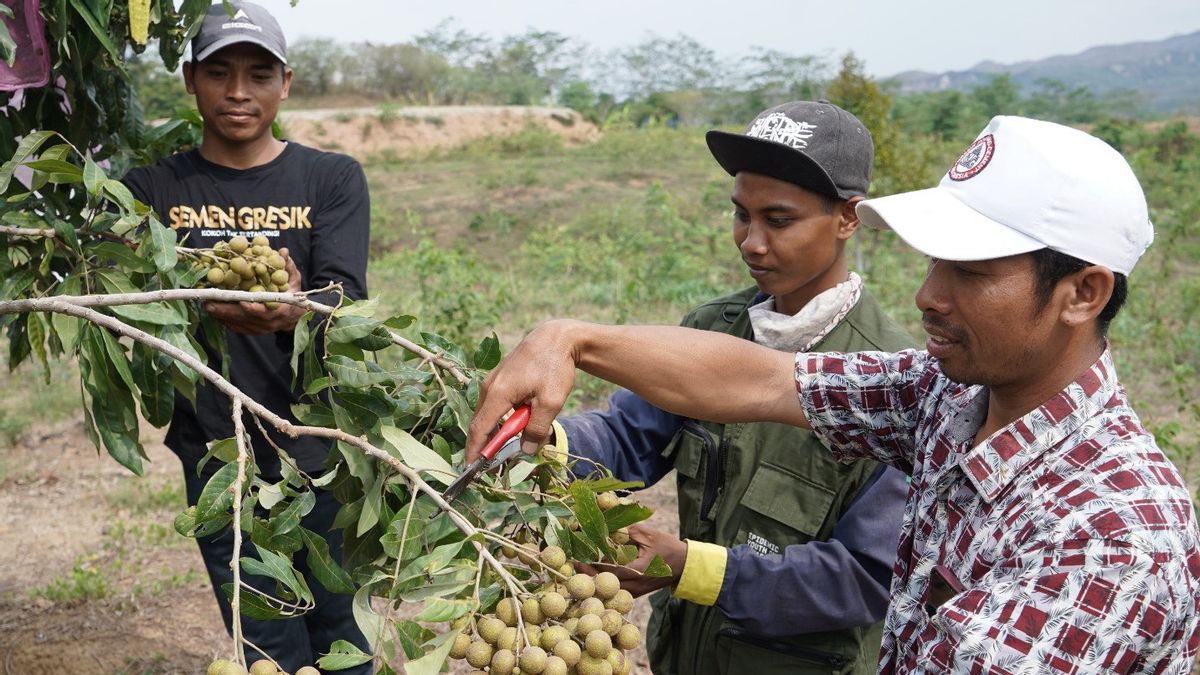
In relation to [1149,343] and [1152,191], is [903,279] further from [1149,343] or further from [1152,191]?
[1152,191]

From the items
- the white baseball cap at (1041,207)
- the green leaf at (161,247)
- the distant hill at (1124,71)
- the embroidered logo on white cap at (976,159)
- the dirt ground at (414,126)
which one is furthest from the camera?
the distant hill at (1124,71)

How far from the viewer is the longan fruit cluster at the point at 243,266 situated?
6.25 feet

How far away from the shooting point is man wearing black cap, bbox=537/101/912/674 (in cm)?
173

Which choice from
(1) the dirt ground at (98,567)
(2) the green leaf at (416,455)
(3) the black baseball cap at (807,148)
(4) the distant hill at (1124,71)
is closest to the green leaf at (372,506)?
(2) the green leaf at (416,455)

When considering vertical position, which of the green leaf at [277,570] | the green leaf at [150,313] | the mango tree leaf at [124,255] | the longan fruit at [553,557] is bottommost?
the green leaf at [277,570]

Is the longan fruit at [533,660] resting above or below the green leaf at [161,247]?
below

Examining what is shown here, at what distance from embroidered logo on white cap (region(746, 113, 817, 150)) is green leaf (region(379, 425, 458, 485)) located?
0.83 m

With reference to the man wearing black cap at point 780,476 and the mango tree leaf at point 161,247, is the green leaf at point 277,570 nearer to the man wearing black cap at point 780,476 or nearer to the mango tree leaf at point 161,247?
the man wearing black cap at point 780,476

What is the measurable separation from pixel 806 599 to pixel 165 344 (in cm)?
108

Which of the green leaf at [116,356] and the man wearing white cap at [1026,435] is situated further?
the green leaf at [116,356]

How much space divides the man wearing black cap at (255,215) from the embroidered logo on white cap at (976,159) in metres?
1.43

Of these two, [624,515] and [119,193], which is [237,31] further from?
[624,515]

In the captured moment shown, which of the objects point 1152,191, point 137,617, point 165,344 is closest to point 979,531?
point 165,344

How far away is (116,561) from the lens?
4008 millimetres
